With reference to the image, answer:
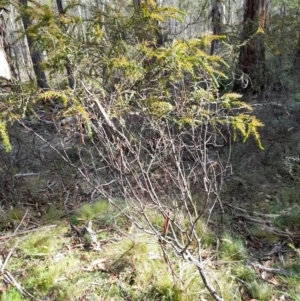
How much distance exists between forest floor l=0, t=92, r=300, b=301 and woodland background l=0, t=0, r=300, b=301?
15mm

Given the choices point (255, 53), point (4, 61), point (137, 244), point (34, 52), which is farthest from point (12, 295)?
point (34, 52)

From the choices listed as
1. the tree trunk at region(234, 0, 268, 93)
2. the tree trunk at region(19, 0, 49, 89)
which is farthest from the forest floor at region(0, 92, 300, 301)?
the tree trunk at region(19, 0, 49, 89)

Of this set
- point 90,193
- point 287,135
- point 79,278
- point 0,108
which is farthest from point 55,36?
point 287,135

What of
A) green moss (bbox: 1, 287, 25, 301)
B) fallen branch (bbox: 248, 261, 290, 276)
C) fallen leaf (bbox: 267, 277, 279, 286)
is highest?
green moss (bbox: 1, 287, 25, 301)

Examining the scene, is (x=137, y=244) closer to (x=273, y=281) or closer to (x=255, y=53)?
(x=273, y=281)

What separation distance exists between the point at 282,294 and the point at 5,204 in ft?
11.8

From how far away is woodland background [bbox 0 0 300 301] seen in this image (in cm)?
254

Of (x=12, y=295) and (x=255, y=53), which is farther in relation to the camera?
(x=255, y=53)

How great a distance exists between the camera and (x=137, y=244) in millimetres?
3256

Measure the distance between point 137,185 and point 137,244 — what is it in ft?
2.11

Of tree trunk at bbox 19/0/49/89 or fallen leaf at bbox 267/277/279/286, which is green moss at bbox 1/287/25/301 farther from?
fallen leaf at bbox 267/277/279/286

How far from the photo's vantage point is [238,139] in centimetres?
532

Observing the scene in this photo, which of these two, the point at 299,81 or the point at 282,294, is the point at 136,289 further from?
the point at 299,81

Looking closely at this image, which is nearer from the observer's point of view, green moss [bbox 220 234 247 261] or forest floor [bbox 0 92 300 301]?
forest floor [bbox 0 92 300 301]
